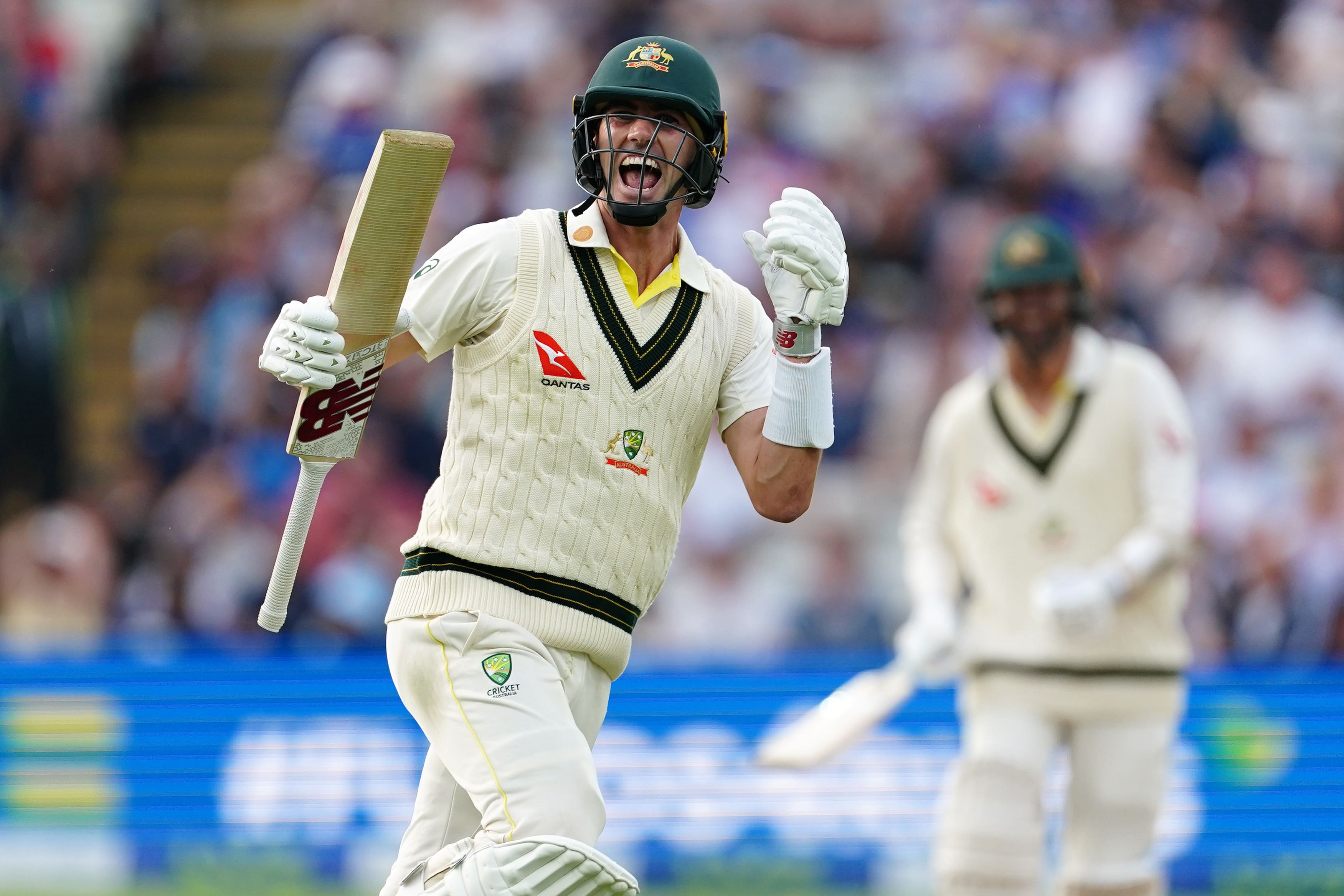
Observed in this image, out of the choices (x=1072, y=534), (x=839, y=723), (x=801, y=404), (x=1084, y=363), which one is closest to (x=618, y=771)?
(x=839, y=723)

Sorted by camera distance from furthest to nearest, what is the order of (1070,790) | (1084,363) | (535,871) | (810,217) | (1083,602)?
(1084,363) → (1070,790) → (1083,602) → (810,217) → (535,871)

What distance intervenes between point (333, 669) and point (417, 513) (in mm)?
1256

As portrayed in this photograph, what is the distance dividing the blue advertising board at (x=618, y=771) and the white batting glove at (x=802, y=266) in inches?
154

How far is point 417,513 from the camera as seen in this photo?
8.80m

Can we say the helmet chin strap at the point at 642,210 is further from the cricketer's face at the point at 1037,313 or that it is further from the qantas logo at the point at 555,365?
the cricketer's face at the point at 1037,313

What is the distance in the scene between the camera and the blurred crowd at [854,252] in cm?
895

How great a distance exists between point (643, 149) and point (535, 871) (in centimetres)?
146

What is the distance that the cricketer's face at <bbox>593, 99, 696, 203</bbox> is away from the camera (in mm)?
4008

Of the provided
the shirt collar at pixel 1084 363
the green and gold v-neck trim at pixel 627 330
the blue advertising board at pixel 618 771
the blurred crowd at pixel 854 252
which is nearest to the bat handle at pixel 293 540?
the green and gold v-neck trim at pixel 627 330

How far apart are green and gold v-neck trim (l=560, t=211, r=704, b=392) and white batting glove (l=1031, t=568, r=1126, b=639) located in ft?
7.55

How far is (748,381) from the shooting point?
4203mm

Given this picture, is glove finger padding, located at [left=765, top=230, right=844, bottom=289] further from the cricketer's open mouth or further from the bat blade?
the bat blade

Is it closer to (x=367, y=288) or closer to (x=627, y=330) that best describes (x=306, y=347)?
(x=367, y=288)

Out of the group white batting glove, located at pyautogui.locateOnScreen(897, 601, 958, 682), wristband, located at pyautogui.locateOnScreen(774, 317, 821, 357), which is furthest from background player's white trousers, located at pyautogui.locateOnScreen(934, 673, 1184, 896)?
wristband, located at pyautogui.locateOnScreen(774, 317, 821, 357)
